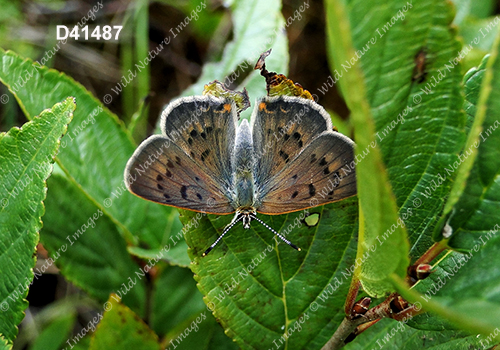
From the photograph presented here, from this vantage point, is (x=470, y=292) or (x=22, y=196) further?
(x=22, y=196)

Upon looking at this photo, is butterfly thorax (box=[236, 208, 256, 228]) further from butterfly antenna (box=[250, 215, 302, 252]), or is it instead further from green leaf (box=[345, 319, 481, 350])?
green leaf (box=[345, 319, 481, 350])

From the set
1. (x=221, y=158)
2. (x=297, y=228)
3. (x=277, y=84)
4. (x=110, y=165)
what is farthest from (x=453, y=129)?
(x=110, y=165)

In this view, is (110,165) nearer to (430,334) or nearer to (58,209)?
(58,209)

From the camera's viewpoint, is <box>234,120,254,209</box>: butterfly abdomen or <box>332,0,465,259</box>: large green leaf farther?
<box>234,120,254,209</box>: butterfly abdomen

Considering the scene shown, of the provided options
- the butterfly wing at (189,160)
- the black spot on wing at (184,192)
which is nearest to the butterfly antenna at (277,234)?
the butterfly wing at (189,160)

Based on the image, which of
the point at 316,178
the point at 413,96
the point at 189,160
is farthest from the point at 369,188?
the point at 189,160

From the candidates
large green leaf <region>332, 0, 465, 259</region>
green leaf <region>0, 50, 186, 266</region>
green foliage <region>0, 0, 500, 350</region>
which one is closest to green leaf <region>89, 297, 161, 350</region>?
green foliage <region>0, 0, 500, 350</region>

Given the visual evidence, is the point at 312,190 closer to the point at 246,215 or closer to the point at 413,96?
the point at 246,215
